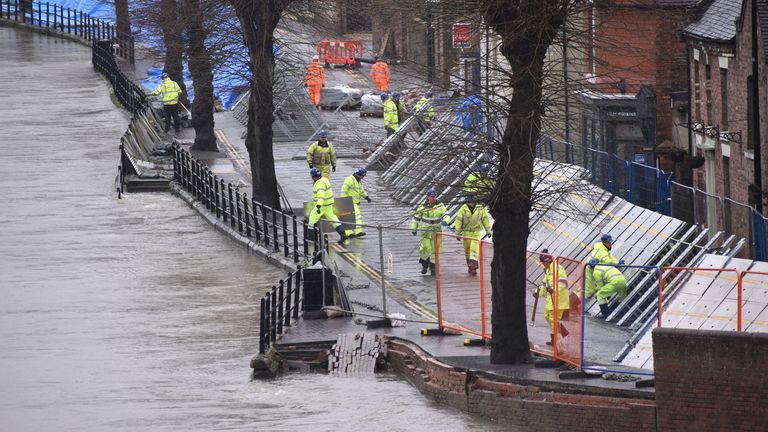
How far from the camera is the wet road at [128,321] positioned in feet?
68.8

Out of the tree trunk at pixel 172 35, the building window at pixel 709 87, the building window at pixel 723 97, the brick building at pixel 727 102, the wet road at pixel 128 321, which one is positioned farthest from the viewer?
the tree trunk at pixel 172 35

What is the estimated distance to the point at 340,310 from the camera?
2545cm

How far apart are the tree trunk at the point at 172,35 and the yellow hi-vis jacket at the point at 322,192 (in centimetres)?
990

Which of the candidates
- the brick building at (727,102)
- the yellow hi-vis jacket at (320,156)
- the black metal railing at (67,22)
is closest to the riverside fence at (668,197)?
the brick building at (727,102)

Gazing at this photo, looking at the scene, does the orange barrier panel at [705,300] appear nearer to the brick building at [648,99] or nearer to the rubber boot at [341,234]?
the rubber boot at [341,234]

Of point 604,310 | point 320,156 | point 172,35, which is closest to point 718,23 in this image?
point 320,156

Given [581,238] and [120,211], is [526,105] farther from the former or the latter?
[120,211]

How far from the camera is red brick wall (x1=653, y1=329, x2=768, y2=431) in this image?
18094 mm

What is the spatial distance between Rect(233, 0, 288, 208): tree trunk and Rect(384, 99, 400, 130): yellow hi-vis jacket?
9079 mm

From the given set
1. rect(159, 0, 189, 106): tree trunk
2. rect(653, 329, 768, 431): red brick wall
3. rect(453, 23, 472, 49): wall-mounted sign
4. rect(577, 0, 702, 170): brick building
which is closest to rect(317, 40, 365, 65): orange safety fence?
rect(159, 0, 189, 106): tree trunk

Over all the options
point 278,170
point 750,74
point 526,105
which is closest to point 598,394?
point 526,105

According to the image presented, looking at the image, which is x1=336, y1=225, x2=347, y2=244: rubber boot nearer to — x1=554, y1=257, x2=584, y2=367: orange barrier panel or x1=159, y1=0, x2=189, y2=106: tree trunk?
x1=159, y1=0, x2=189, y2=106: tree trunk

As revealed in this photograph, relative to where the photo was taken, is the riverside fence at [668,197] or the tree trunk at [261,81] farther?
the tree trunk at [261,81]

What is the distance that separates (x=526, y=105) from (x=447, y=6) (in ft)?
5.79
